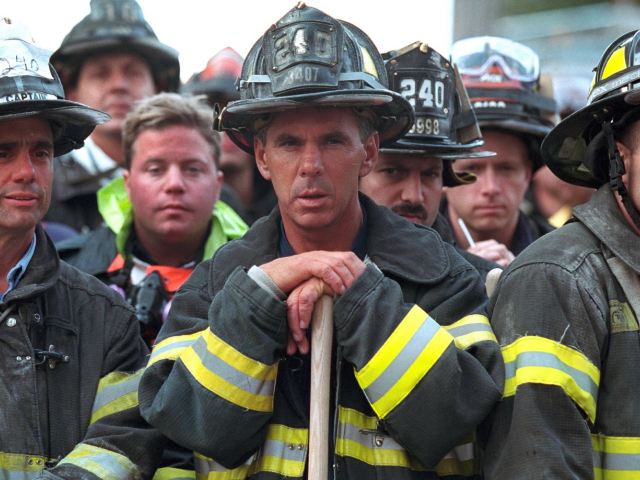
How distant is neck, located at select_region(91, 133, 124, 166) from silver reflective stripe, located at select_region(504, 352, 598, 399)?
4192mm

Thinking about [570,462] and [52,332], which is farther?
[52,332]

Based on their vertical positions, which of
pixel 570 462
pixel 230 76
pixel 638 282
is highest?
pixel 230 76

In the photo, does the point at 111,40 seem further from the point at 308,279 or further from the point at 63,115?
the point at 308,279

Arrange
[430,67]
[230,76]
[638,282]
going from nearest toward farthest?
1. [638,282]
2. [430,67]
3. [230,76]

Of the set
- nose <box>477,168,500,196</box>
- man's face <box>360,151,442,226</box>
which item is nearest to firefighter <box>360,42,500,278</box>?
man's face <box>360,151,442,226</box>

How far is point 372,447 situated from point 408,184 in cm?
187

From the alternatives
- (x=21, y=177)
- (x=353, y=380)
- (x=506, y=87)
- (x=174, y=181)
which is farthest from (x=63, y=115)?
(x=506, y=87)

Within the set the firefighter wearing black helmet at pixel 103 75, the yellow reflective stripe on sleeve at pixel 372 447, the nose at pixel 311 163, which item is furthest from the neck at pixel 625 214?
the firefighter wearing black helmet at pixel 103 75

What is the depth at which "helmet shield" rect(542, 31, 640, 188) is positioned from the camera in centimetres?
394

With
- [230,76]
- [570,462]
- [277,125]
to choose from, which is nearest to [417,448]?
[570,462]

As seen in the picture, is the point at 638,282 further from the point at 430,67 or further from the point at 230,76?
the point at 230,76

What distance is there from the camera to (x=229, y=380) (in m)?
3.64

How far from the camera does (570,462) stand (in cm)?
350

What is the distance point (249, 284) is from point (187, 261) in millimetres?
A: 2326
